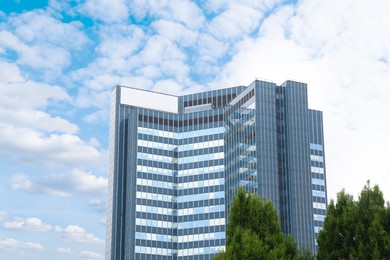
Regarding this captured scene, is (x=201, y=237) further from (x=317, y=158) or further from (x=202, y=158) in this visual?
(x=317, y=158)

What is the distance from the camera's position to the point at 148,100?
643 feet

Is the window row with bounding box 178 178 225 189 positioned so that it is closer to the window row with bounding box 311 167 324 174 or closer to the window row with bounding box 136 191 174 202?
the window row with bounding box 136 191 174 202

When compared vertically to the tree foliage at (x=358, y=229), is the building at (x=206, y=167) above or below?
above

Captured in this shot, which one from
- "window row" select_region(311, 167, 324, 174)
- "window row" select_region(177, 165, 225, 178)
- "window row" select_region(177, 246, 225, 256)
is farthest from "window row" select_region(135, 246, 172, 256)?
"window row" select_region(311, 167, 324, 174)

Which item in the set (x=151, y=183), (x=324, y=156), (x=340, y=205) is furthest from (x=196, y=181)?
(x=340, y=205)

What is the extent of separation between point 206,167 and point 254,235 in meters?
133

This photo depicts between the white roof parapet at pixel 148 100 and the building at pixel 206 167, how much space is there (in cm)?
32

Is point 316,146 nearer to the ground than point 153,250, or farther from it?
farther from it

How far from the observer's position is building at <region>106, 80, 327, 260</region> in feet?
550

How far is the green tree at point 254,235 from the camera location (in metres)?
49.4

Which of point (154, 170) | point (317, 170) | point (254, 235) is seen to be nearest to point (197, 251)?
point (154, 170)

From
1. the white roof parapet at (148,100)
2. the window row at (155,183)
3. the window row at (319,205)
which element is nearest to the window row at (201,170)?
the window row at (155,183)

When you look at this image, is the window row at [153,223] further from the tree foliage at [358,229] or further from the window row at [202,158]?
the tree foliage at [358,229]

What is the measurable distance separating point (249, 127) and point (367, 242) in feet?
406
